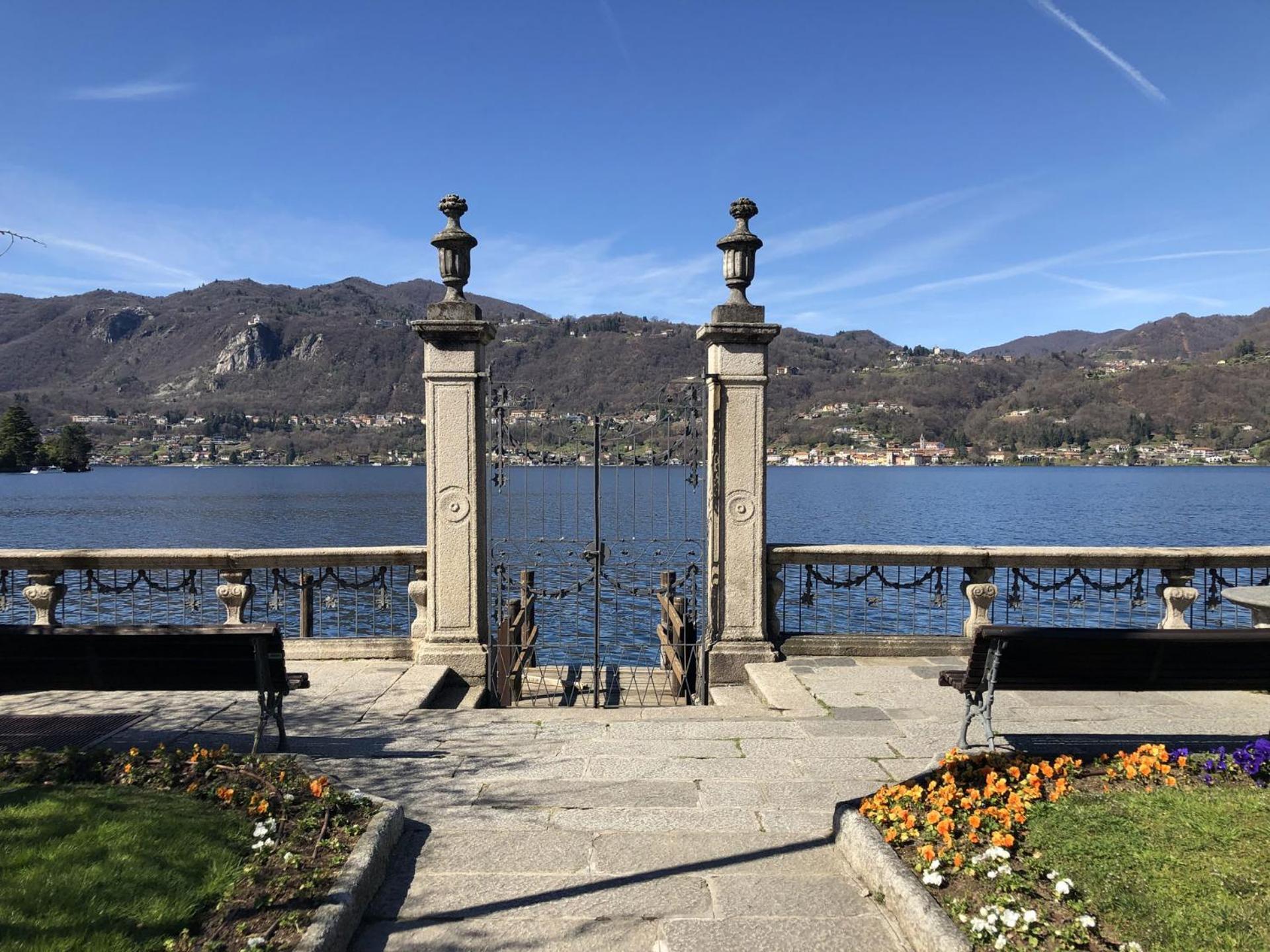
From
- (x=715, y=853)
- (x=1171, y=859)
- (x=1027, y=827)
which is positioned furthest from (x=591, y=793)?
(x=1171, y=859)

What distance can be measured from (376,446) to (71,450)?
154 ft

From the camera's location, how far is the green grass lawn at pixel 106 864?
9.56ft

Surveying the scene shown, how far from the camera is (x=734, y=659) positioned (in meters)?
7.74

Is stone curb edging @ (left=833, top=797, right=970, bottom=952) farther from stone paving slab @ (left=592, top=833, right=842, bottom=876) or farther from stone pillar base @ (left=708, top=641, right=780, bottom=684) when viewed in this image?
stone pillar base @ (left=708, top=641, right=780, bottom=684)

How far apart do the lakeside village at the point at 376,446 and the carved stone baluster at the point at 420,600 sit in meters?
88.0

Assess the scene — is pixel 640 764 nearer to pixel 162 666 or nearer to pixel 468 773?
pixel 468 773

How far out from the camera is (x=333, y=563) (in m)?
8.22

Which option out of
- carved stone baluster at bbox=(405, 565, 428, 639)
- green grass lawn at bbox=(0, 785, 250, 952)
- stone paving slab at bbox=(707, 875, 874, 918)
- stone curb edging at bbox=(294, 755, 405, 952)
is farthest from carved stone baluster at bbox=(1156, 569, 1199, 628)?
green grass lawn at bbox=(0, 785, 250, 952)

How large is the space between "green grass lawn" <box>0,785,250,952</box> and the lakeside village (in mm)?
92174

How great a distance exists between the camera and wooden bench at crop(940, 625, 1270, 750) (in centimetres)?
473

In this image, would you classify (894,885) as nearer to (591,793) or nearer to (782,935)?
(782,935)

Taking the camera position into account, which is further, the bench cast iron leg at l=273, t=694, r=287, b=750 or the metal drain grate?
the metal drain grate

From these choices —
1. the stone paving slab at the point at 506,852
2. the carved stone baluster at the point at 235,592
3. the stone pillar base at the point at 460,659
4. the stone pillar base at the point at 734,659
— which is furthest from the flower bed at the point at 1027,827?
the carved stone baluster at the point at 235,592

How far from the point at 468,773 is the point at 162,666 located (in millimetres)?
2011
